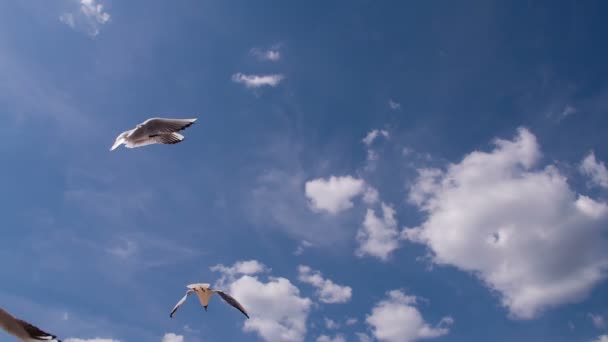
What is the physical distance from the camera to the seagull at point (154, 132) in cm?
1848

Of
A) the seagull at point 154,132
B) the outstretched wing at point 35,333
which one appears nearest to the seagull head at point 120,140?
the seagull at point 154,132

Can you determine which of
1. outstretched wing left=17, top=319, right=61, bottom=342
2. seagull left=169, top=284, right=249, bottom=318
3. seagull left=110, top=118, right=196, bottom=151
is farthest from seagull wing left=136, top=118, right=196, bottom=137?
outstretched wing left=17, top=319, right=61, bottom=342

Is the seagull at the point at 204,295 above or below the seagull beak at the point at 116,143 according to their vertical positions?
below

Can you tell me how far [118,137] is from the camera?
1923 centimetres

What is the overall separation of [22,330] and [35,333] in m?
0.20

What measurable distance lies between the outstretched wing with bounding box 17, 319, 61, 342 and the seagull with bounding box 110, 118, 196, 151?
1177 cm

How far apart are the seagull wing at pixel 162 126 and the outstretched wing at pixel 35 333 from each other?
12009 mm

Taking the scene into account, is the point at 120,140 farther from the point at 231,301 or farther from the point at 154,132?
the point at 231,301

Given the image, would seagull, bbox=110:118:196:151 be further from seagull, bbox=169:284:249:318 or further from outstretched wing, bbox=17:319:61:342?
outstretched wing, bbox=17:319:61:342

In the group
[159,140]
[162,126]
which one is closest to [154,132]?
[162,126]

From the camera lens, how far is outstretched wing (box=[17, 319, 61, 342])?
7.28 meters

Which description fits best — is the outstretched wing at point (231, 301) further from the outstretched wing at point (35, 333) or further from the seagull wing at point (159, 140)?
the outstretched wing at point (35, 333)

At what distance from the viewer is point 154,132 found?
61.4ft

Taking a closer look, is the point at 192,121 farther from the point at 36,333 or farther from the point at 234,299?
the point at 36,333
